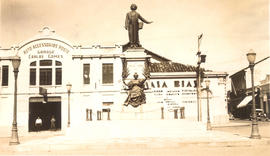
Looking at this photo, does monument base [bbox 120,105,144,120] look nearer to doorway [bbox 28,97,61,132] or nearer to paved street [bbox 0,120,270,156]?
paved street [bbox 0,120,270,156]

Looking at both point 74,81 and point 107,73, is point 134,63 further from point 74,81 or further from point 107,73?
point 74,81

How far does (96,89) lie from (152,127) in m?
23.6

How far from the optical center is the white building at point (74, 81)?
39125 millimetres

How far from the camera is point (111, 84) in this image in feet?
130

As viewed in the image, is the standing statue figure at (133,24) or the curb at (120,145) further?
the standing statue figure at (133,24)

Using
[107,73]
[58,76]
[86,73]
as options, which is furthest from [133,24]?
[58,76]

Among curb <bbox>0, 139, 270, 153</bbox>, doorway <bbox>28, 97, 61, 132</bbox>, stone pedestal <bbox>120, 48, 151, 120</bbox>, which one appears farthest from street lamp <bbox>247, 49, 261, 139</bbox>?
doorway <bbox>28, 97, 61, 132</bbox>

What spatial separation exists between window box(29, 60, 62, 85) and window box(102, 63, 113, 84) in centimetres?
475

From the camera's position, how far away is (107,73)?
131 feet

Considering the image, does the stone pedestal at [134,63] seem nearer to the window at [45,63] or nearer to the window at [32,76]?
the window at [45,63]

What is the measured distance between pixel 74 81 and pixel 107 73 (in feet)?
12.1

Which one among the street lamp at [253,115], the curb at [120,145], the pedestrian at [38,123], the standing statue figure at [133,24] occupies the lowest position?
the pedestrian at [38,123]

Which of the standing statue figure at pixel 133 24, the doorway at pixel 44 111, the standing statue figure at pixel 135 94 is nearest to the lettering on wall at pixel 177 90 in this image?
the doorway at pixel 44 111

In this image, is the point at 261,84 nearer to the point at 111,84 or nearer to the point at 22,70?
the point at 111,84
